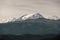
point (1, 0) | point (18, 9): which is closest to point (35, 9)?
point (18, 9)

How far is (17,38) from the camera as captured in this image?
30.8 inches

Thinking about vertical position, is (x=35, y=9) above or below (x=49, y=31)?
above

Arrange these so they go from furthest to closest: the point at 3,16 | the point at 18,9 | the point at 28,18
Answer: the point at 18,9 → the point at 3,16 → the point at 28,18

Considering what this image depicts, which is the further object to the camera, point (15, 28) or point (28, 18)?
point (28, 18)

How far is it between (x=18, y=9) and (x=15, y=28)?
1.74 feet

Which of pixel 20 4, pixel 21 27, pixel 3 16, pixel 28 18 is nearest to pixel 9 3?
pixel 20 4

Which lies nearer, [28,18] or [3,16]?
[28,18]

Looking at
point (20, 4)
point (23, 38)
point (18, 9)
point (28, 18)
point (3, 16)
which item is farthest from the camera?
point (20, 4)

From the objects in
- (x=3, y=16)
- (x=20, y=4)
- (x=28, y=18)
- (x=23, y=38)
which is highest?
(x=20, y=4)

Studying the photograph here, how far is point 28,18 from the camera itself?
3.26 ft

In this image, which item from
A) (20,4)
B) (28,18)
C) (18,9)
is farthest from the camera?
(20,4)

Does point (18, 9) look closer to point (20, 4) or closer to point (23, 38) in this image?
point (20, 4)

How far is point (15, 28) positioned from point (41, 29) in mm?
160

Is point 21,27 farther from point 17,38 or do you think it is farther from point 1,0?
point 1,0
